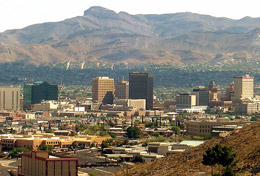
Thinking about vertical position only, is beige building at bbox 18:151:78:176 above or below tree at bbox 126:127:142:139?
below

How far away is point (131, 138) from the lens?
488ft

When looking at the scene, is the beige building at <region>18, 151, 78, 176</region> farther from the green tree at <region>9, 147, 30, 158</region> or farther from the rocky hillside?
the green tree at <region>9, 147, 30, 158</region>

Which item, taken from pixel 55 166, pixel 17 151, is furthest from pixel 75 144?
pixel 55 166

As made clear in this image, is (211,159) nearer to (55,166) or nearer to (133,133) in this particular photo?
(55,166)

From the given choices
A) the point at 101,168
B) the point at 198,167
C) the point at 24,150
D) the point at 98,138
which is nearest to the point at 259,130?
the point at 198,167

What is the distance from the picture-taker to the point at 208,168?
56.3m

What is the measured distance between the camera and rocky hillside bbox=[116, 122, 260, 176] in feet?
177

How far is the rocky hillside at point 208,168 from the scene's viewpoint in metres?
53.9

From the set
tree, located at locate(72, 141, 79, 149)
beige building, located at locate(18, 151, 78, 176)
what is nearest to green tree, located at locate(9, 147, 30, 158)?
tree, located at locate(72, 141, 79, 149)

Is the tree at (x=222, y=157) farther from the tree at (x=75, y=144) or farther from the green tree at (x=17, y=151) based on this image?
the tree at (x=75, y=144)

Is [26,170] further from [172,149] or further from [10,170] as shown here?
[172,149]

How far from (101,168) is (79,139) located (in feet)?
139

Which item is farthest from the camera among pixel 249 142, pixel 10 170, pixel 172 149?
pixel 172 149

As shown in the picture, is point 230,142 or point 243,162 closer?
point 243,162
